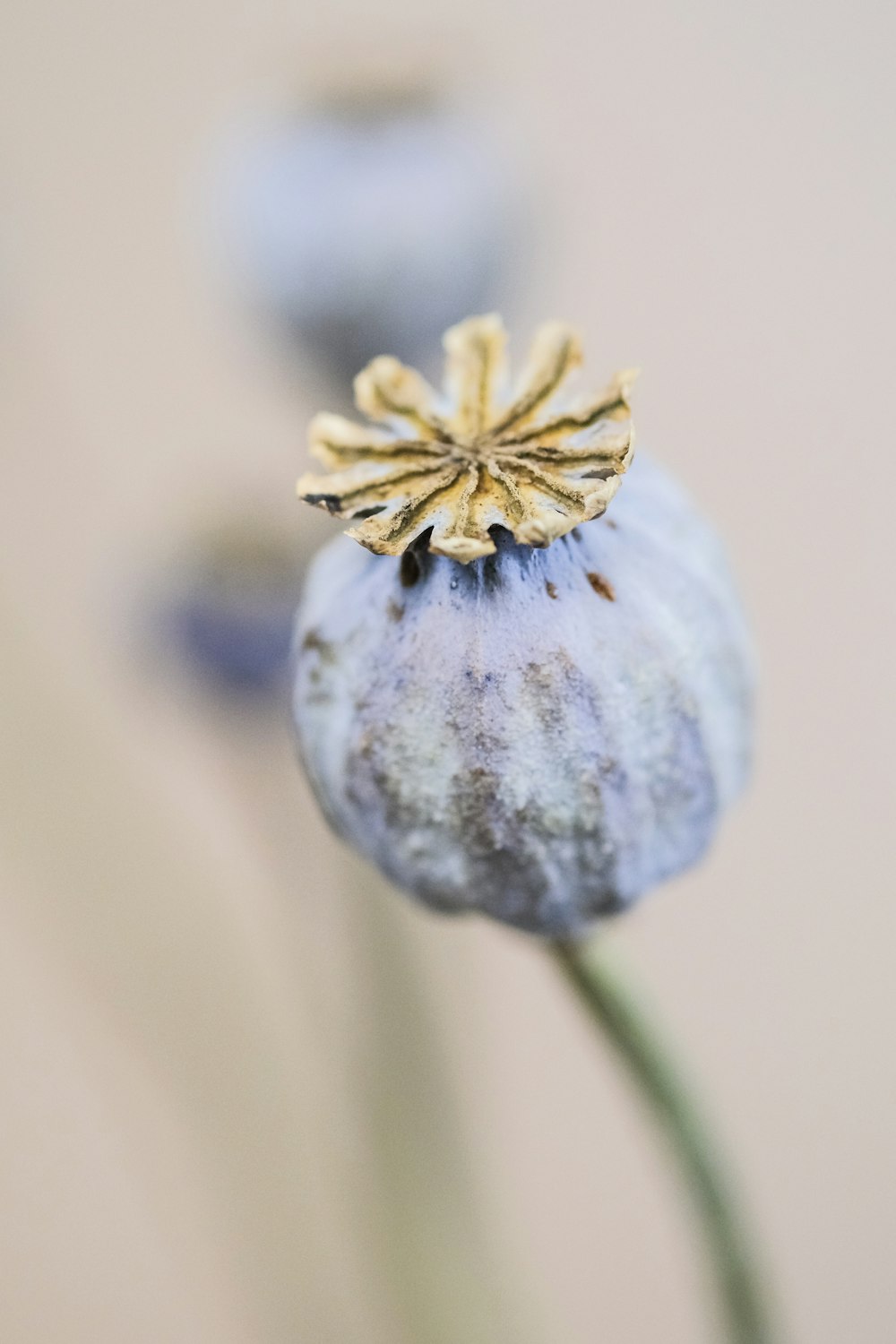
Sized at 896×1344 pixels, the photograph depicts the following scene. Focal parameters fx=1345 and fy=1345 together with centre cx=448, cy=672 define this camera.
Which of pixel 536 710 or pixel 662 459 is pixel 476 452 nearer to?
pixel 536 710

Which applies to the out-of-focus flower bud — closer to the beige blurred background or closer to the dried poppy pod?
the beige blurred background

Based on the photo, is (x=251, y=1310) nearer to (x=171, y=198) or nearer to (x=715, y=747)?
(x=715, y=747)

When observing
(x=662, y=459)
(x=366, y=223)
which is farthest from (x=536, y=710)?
(x=662, y=459)

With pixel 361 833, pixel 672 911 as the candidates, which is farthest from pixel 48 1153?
pixel 361 833

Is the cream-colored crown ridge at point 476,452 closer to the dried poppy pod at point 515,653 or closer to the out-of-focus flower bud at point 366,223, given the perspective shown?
the dried poppy pod at point 515,653

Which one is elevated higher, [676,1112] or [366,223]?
[366,223]

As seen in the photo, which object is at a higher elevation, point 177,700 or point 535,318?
point 535,318
